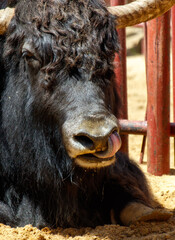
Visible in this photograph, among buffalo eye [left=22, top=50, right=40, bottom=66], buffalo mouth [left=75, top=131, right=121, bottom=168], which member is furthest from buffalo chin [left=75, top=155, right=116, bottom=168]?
buffalo eye [left=22, top=50, right=40, bottom=66]

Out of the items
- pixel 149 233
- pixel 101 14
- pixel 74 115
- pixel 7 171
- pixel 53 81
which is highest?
pixel 101 14

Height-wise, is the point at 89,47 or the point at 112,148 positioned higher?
the point at 89,47

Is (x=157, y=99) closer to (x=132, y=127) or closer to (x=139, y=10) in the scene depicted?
(x=132, y=127)

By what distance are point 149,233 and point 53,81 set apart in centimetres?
138

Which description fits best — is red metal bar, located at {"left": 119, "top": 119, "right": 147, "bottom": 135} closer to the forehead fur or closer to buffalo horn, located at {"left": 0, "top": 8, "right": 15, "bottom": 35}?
the forehead fur

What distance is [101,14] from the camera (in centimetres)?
368

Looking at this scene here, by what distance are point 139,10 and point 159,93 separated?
4.32 ft

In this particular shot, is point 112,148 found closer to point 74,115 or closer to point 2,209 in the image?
point 74,115

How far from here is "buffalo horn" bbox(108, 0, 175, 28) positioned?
419 cm

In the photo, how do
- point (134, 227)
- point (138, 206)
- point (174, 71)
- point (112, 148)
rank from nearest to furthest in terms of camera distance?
point (112, 148) < point (134, 227) < point (138, 206) < point (174, 71)

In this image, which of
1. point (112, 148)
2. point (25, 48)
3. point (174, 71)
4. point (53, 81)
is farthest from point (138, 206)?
point (174, 71)

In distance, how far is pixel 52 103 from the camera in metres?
3.47

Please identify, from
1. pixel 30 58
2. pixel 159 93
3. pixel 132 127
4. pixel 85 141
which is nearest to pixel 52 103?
pixel 30 58

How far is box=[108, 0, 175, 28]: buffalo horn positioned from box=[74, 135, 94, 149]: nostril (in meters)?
1.49
